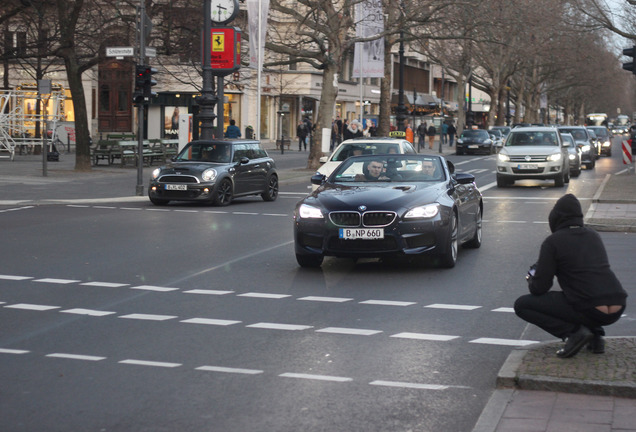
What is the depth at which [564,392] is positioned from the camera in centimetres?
620

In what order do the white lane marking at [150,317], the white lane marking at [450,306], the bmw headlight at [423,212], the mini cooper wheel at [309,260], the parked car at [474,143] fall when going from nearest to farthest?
the white lane marking at [150,317] → the white lane marking at [450,306] → the bmw headlight at [423,212] → the mini cooper wheel at [309,260] → the parked car at [474,143]

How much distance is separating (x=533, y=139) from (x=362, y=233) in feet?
67.2

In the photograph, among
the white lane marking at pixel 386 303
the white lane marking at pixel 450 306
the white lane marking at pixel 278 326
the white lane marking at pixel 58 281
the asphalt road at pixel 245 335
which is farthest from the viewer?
the white lane marking at pixel 58 281

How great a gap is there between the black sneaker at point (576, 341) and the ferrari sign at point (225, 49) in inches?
878

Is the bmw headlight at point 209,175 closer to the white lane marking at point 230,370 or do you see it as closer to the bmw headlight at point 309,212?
the bmw headlight at point 309,212

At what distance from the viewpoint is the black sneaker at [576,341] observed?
22.6 ft

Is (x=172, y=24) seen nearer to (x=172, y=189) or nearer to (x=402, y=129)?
(x=172, y=189)

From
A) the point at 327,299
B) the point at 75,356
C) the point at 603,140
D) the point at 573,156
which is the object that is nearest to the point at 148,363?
the point at 75,356

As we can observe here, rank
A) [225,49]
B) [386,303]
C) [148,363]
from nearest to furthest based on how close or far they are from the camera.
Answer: [148,363] → [386,303] → [225,49]

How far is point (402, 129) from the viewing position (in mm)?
53594

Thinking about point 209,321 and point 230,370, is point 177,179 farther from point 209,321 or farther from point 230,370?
point 230,370

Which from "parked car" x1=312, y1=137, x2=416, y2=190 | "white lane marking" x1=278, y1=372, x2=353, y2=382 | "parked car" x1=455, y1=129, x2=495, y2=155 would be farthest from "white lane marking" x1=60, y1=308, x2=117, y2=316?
"parked car" x1=455, y1=129, x2=495, y2=155

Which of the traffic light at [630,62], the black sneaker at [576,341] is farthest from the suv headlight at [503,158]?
the black sneaker at [576,341]

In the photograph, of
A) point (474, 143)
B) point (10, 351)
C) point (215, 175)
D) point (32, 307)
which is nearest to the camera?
point (10, 351)
